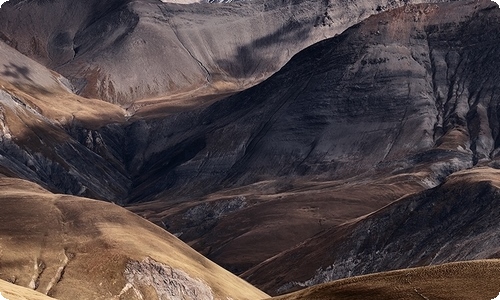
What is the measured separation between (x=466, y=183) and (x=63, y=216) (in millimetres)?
81603

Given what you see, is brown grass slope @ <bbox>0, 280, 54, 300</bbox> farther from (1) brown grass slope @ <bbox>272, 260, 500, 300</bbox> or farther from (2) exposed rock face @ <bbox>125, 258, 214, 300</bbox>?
(2) exposed rock face @ <bbox>125, 258, 214, 300</bbox>

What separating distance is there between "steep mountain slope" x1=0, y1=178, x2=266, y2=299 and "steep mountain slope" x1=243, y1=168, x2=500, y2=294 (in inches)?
1527

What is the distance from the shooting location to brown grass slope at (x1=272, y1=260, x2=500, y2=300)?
58094 mm

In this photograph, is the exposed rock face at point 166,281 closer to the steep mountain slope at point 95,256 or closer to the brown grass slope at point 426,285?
the steep mountain slope at point 95,256

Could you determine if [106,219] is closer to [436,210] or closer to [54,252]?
[54,252]

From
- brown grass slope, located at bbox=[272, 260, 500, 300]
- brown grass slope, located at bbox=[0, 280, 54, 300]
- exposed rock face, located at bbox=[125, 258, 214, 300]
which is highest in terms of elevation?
brown grass slope, located at bbox=[272, 260, 500, 300]

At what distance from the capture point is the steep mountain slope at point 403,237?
173 meters

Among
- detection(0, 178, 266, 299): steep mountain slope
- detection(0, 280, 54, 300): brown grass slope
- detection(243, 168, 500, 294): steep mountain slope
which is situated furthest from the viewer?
detection(243, 168, 500, 294): steep mountain slope

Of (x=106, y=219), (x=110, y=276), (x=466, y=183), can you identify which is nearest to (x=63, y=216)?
(x=106, y=219)

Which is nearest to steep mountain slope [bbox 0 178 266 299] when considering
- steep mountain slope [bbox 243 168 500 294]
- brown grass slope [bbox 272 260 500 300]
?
steep mountain slope [bbox 243 168 500 294]

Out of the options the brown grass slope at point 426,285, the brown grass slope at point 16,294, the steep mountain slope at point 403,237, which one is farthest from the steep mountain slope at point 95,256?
the brown grass slope at point 426,285

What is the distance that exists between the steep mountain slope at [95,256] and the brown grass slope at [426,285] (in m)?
56.9

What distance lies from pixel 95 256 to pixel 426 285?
249ft

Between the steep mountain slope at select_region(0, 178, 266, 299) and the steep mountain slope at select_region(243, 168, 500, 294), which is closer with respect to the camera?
the steep mountain slope at select_region(0, 178, 266, 299)
